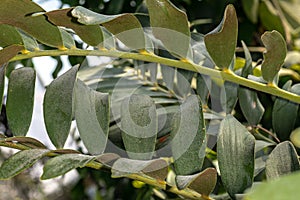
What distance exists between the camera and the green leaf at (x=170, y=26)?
359mm

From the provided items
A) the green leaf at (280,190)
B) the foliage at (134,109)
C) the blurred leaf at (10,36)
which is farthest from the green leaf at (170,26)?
the green leaf at (280,190)

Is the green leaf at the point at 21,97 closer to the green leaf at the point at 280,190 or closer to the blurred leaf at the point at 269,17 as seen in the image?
the green leaf at the point at 280,190

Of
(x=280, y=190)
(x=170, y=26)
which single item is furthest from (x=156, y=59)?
(x=280, y=190)

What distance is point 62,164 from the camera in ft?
0.93

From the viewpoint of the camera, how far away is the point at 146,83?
0.64 metres

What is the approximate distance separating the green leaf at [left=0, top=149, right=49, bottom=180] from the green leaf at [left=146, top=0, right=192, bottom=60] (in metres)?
0.13

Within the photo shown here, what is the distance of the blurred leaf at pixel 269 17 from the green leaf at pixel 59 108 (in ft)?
2.19

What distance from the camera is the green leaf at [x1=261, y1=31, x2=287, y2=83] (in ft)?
1.22

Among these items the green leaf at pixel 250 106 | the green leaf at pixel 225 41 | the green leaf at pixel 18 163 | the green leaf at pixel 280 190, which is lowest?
the green leaf at pixel 250 106

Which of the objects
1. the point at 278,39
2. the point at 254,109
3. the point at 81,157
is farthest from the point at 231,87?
the point at 81,157

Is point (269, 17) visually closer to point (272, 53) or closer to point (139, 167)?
point (272, 53)

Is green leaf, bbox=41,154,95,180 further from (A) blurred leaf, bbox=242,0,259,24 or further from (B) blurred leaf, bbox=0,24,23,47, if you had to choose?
(A) blurred leaf, bbox=242,0,259,24

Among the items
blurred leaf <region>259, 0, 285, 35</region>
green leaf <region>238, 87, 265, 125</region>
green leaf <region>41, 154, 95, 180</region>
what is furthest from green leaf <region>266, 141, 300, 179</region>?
blurred leaf <region>259, 0, 285, 35</region>

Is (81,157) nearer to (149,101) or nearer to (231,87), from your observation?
(149,101)
